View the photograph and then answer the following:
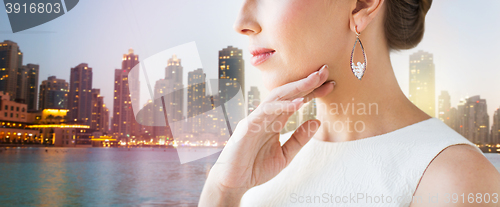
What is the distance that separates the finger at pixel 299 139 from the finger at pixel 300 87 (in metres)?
0.16

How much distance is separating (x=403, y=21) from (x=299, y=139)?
56 centimetres

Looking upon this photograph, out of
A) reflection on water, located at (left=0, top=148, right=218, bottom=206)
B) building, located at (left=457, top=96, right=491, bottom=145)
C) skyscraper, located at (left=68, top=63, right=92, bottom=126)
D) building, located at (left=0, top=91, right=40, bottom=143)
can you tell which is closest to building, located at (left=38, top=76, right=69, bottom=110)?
skyscraper, located at (left=68, top=63, right=92, bottom=126)

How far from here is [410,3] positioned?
3.25ft

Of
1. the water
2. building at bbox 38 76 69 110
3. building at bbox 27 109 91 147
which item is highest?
building at bbox 38 76 69 110

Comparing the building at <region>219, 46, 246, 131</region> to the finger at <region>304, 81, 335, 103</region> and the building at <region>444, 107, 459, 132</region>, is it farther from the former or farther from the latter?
the building at <region>444, 107, 459, 132</region>

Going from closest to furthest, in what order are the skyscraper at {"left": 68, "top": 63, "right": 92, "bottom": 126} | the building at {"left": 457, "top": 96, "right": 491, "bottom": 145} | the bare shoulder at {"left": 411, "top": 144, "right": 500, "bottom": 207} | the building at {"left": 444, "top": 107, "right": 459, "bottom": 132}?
the bare shoulder at {"left": 411, "top": 144, "right": 500, "bottom": 207} → the building at {"left": 444, "top": 107, "right": 459, "bottom": 132} → the building at {"left": 457, "top": 96, "right": 491, "bottom": 145} → the skyscraper at {"left": 68, "top": 63, "right": 92, "bottom": 126}

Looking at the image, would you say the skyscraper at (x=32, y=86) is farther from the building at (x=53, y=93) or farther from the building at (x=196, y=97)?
the building at (x=196, y=97)

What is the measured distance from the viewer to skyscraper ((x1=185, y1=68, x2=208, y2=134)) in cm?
176

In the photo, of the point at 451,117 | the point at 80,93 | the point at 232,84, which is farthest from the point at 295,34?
the point at 80,93

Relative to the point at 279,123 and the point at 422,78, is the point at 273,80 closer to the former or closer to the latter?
the point at 279,123

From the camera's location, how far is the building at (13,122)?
1688 inches

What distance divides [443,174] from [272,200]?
53 centimetres

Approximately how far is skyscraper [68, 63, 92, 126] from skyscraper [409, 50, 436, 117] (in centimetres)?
5552

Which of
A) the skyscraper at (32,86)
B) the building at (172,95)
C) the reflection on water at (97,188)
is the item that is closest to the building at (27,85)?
the skyscraper at (32,86)
